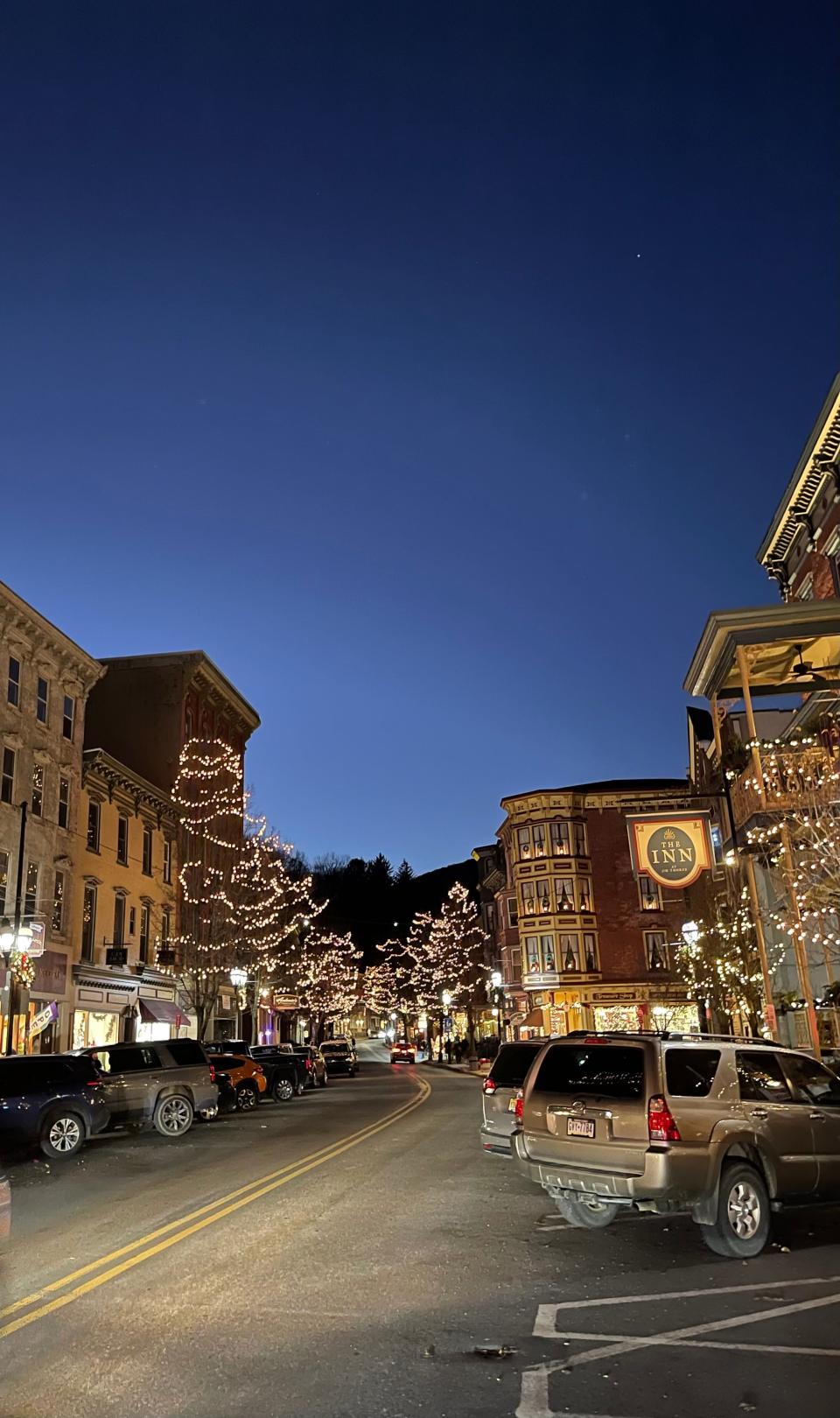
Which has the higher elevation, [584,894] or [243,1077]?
[584,894]

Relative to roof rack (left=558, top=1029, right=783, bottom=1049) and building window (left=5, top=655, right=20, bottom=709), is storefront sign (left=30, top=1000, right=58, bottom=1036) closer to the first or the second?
building window (left=5, top=655, right=20, bottom=709)

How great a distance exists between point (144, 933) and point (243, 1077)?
15.5m

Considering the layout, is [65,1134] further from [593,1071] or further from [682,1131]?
[682,1131]

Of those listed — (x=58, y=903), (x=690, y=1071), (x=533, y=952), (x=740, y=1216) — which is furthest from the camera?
(x=533, y=952)

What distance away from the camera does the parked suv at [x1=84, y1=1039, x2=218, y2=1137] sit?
66.7 feet

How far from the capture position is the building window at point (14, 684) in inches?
1288

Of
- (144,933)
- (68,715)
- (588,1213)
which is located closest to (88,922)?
(144,933)

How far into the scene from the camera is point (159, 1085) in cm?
2073

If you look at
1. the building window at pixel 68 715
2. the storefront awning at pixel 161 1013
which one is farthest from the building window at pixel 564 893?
the building window at pixel 68 715

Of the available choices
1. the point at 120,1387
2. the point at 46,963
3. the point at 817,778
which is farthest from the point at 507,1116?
the point at 46,963

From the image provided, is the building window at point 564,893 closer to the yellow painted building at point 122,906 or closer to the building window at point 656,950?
the building window at point 656,950

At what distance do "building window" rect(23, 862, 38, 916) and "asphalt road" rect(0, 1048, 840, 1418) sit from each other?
21.1m

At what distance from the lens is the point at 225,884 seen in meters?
47.4

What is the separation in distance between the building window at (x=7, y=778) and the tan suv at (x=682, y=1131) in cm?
2558
